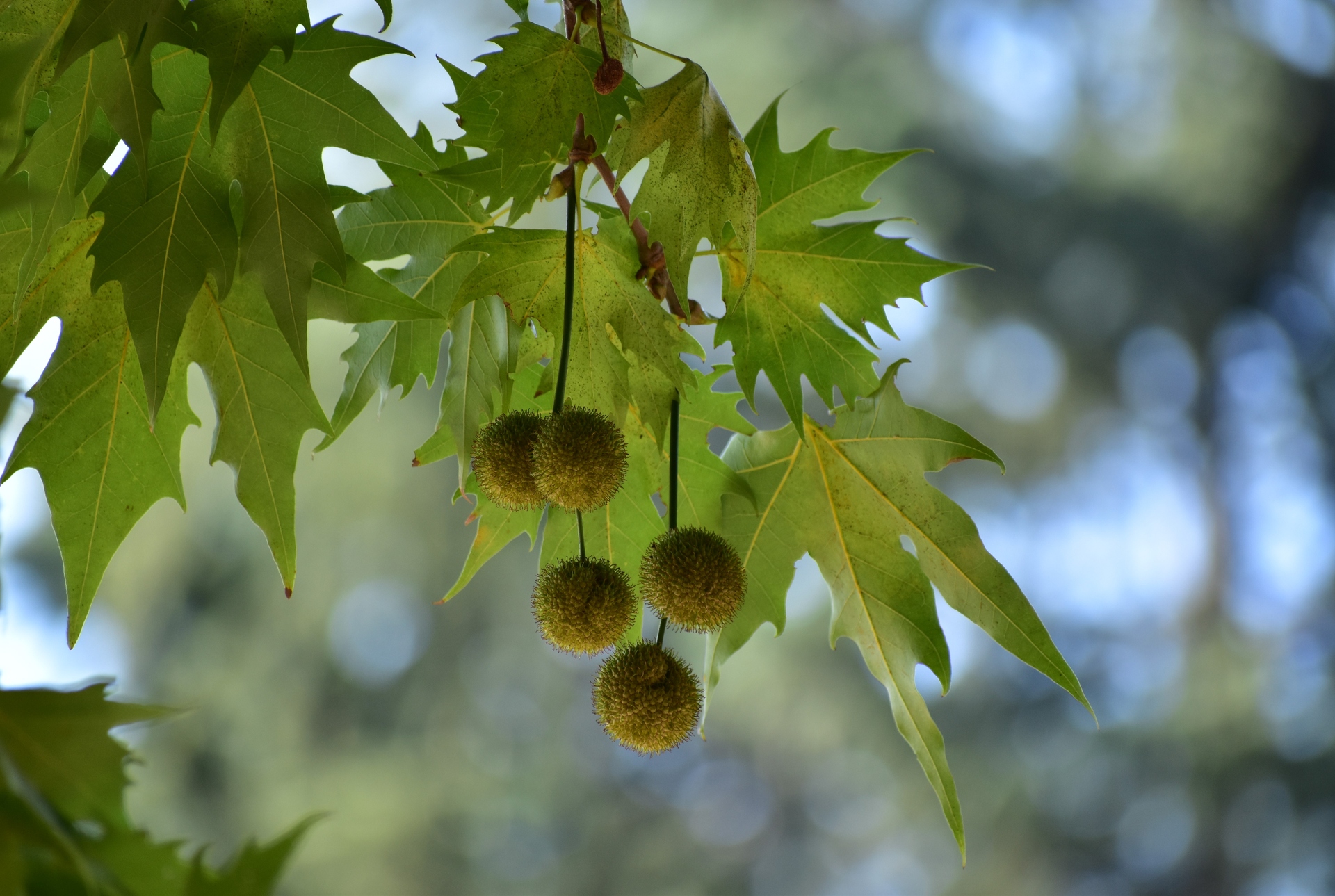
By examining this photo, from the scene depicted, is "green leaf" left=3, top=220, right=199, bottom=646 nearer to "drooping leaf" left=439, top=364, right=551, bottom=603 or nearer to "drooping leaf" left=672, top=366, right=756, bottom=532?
"drooping leaf" left=439, top=364, right=551, bottom=603

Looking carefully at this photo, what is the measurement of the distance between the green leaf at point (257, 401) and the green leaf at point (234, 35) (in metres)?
0.16

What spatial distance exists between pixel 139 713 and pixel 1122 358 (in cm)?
518

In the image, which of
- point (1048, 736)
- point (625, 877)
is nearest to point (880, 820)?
point (1048, 736)

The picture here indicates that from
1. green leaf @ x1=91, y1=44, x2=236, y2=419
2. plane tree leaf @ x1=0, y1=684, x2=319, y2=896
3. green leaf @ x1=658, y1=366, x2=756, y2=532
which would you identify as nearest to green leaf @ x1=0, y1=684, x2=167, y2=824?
plane tree leaf @ x1=0, y1=684, x2=319, y2=896

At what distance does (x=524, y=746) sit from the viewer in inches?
197

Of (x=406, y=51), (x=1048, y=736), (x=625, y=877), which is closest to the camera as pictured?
(x=406, y=51)

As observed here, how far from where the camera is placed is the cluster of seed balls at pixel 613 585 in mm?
738

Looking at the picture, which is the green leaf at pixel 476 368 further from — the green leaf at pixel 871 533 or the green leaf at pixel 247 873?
the green leaf at pixel 247 873

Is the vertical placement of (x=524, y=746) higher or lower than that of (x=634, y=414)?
higher

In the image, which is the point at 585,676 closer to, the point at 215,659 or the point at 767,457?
the point at 215,659

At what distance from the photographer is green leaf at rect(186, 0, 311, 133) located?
619mm

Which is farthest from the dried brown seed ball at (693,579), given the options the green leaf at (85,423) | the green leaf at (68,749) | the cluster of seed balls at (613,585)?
the green leaf at (68,749)

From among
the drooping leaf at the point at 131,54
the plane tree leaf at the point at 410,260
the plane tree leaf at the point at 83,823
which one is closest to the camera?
the plane tree leaf at the point at 83,823

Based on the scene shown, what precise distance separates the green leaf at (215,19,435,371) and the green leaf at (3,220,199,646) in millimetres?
131
